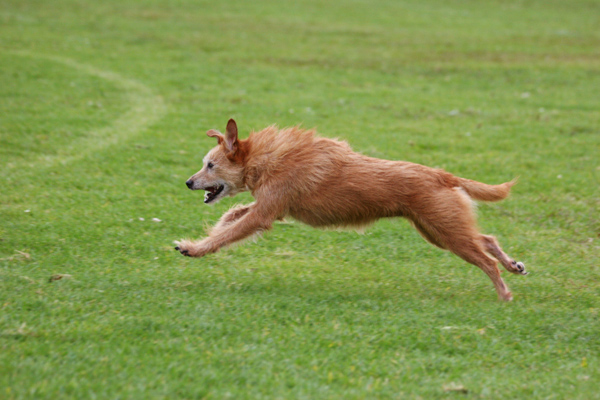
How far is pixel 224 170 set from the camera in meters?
7.35

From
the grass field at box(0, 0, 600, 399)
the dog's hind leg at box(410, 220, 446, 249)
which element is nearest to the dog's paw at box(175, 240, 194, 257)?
the grass field at box(0, 0, 600, 399)

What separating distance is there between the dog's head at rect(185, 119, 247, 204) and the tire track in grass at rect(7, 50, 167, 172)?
451 cm

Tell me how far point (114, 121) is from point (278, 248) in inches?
272

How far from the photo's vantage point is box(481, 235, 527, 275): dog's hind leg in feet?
23.4

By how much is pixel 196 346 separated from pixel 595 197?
745 cm

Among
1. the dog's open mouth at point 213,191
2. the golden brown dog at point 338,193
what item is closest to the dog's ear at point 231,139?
the golden brown dog at point 338,193

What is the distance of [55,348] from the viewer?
533cm

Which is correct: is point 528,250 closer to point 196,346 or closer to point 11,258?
point 196,346

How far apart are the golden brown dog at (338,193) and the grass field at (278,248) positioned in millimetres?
513

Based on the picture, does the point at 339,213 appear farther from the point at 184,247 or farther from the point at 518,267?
the point at 518,267

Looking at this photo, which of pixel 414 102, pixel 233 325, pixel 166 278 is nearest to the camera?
pixel 233 325

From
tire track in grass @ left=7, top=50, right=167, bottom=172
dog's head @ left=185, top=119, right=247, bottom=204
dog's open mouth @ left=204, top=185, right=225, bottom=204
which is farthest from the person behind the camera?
tire track in grass @ left=7, top=50, right=167, bottom=172

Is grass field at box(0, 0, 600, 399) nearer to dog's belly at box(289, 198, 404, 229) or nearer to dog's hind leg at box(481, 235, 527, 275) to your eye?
dog's hind leg at box(481, 235, 527, 275)

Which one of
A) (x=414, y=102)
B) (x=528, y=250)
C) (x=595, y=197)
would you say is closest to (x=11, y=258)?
(x=528, y=250)
